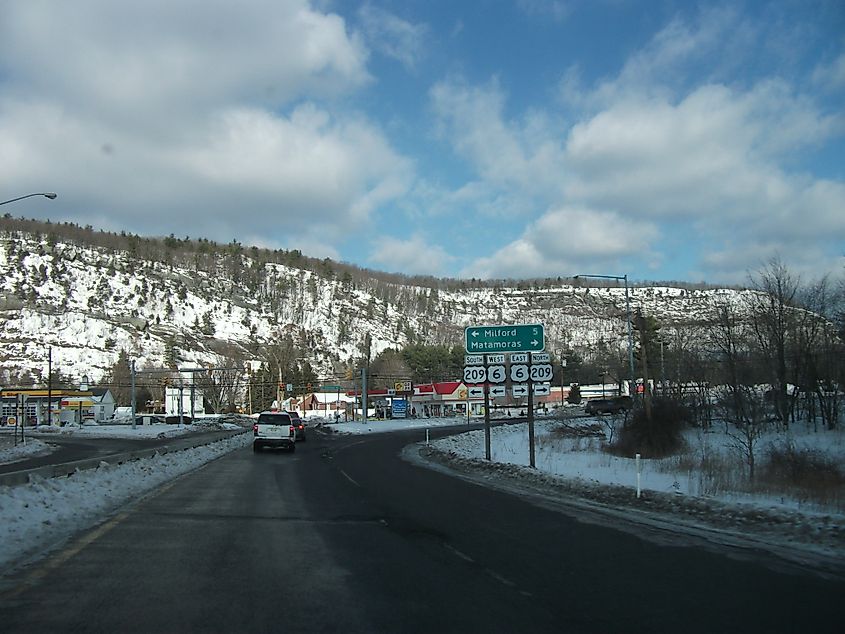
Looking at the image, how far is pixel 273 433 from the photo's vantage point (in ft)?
122

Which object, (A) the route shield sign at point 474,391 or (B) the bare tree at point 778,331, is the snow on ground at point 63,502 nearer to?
(B) the bare tree at point 778,331

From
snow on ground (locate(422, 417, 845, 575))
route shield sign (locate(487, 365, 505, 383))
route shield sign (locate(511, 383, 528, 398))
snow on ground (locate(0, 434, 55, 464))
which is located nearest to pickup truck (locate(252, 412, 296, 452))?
snow on ground (locate(422, 417, 845, 575))

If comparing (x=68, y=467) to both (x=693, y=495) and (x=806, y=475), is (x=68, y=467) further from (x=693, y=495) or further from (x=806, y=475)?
(x=806, y=475)

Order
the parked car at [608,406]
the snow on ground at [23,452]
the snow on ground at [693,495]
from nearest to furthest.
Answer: the snow on ground at [693,495] < the snow on ground at [23,452] < the parked car at [608,406]

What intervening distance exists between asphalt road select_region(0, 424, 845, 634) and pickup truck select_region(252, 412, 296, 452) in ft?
76.0

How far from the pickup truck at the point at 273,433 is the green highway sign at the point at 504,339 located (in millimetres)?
13542

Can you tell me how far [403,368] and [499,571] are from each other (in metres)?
143

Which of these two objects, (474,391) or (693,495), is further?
(474,391)

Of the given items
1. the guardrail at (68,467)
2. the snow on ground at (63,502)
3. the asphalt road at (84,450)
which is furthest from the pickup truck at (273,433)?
the snow on ground at (63,502)

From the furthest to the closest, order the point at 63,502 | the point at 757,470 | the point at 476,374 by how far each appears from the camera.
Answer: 1. the point at 476,374
2. the point at 757,470
3. the point at 63,502

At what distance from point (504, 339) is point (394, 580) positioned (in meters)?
19.7

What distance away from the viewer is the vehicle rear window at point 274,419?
37875mm

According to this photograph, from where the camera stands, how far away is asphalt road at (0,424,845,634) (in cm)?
657

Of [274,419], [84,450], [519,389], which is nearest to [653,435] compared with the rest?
[519,389]
